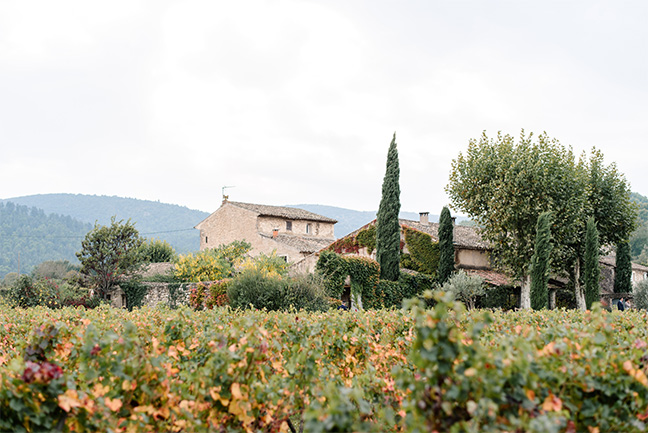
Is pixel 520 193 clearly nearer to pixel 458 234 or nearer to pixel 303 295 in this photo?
pixel 458 234

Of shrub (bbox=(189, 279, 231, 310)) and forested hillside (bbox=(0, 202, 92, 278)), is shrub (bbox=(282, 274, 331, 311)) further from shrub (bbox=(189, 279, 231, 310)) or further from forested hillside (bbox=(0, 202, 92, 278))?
forested hillside (bbox=(0, 202, 92, 278))

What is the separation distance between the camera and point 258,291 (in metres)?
16.2

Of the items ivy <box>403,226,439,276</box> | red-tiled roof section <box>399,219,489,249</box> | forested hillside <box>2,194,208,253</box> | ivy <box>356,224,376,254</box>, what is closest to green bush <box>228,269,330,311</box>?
ivy <box>356,224,376,254</box>

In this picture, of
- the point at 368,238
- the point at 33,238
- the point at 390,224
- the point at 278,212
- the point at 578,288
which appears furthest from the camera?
the point at 33,238

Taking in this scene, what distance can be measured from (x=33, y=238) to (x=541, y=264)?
123 m

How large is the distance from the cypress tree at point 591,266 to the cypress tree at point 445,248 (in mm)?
6612

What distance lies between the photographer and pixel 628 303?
29422mm

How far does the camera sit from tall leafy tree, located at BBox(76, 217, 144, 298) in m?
22.4

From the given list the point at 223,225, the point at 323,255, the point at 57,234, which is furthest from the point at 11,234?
the point at 323,255

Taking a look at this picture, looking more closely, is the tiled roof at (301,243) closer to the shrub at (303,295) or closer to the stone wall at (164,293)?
the stone wall at (164,293)

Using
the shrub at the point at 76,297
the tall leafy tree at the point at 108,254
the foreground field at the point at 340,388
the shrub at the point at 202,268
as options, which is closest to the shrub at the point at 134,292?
the tall leafy tree at the point at 108,254

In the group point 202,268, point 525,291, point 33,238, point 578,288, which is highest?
point 578,288

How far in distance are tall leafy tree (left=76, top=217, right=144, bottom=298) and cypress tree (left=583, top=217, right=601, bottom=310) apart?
21.6 m

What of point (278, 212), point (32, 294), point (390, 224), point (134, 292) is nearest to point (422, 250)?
point (390, 224)
